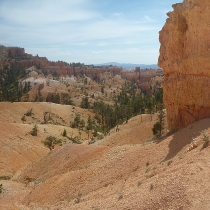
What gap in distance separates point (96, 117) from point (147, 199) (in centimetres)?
6517

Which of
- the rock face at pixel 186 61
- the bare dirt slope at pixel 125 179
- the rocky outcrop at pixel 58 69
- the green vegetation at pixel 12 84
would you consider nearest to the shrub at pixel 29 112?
the green vegetation at pixel 12 84

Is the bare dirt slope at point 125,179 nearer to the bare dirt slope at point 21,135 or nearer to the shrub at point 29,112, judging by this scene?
the bare dirt slope at point 21,135

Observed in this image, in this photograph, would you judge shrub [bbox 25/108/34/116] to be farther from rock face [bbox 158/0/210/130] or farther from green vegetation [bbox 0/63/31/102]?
rock face [bbox 158/0/210/130]

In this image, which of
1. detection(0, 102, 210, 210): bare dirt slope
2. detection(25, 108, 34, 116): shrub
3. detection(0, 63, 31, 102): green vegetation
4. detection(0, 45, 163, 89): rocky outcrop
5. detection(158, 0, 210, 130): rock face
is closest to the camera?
detection(0, 102, 210, 210): bare dirt slope

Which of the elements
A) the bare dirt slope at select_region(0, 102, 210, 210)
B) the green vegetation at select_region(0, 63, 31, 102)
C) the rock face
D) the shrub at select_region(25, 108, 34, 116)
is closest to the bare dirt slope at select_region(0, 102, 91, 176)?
the shrub at select_region(25, 108, 34, 116)

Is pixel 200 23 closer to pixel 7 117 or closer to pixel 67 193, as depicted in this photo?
pixel 67 193

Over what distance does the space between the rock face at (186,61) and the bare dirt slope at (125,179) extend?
2.39 meters

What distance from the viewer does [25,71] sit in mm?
136875

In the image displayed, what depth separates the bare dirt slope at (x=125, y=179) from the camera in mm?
8422

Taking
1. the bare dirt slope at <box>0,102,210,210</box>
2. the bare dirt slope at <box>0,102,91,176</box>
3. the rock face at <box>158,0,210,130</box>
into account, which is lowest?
the bare dirt slope at <box>0,102,91,176</box>

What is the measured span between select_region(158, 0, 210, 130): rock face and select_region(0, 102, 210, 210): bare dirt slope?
94.2 inches

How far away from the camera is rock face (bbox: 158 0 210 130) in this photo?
1725 centimetres

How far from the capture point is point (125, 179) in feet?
43.0

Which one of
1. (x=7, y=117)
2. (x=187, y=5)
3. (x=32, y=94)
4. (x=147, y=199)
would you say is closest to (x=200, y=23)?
A: (x=187, y=5)
